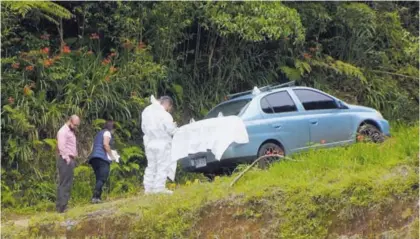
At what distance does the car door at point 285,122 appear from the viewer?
11117mm

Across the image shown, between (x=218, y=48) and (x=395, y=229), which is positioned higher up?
(x=218, y=48)

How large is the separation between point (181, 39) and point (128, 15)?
54.7 inches

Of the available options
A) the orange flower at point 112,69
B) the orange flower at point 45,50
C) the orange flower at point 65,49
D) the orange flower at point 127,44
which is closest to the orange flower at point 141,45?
the orange flower at point 127,44

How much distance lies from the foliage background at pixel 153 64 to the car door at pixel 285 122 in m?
2.51

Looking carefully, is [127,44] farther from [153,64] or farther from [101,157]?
[101,157]

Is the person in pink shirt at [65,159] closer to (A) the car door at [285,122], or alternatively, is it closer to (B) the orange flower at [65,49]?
(A) the car door at [285,122]

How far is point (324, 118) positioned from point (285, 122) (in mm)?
963

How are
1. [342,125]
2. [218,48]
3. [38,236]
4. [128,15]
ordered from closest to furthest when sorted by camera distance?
[38,236], [342,125], [128,15], [218,48]

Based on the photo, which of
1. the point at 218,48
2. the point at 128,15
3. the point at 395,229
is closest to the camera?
the point at 395,229

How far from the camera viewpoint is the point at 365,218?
700 centimetres

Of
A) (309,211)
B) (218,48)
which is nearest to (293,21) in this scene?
(218,48)

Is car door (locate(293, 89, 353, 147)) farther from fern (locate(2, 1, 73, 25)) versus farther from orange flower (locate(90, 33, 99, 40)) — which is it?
fern (locate(2, 1, 73, 25))

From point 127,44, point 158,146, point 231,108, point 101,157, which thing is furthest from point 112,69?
point 158,146

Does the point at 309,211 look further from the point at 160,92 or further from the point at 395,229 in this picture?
the point at 160,92
